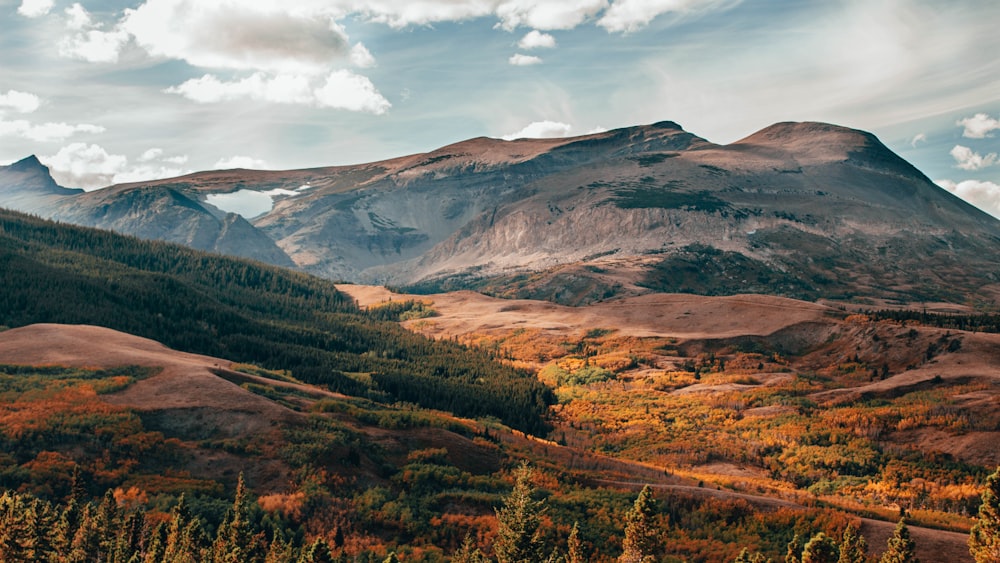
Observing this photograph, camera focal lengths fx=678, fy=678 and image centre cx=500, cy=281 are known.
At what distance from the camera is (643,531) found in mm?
40156

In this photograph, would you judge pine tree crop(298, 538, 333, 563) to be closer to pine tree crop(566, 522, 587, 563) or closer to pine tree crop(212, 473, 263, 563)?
pine tree crop(212, 473, 263, 563)

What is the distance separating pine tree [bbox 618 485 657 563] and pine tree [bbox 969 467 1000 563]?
1602 centimetres

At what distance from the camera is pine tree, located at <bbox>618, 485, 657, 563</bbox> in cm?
4009

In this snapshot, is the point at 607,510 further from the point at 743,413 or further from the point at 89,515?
the point at 743,413

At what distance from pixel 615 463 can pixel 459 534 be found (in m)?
35.4

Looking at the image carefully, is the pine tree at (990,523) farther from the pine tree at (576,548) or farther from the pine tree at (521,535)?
the pine tree at (521,535)

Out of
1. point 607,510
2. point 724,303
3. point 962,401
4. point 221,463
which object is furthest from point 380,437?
point 724,303

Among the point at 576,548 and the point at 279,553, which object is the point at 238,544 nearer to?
the point at 279,553

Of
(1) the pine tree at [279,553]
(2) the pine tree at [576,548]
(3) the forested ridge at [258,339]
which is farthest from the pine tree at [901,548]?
(3) the forested ridge at [258,339]

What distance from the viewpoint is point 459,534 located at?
56000 millimetres

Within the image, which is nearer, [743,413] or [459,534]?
[459,534]

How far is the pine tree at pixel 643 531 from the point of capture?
132 feet

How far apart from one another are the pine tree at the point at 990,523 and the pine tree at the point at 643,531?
16.0 m

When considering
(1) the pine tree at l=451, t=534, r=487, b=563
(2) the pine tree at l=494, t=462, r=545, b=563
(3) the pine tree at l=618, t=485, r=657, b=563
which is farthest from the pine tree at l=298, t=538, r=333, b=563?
(3) the pine tree at l=618, t=485, r=657, b=563
